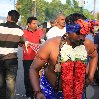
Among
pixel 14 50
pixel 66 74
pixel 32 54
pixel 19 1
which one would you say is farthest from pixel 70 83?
pixel 19 1

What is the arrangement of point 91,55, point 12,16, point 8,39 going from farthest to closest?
point 12,16, point 8,39, point 91,55

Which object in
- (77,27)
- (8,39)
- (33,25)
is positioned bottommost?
(8,39)

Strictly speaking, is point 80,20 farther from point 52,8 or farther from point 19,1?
point 52,8

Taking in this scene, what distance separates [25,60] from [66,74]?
3920mm

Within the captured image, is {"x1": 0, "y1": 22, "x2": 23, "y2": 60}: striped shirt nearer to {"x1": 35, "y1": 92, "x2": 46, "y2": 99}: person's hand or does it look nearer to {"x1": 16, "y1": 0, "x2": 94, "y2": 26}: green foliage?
{"x1": 35, "y1": 92, "x2": 46, "y2": 99}: person's hand

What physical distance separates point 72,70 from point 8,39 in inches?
98.7

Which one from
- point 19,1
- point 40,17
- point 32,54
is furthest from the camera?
point 40,17

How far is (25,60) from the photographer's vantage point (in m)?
7.63

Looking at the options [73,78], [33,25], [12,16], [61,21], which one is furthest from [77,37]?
[33,25]

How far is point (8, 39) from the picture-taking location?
6109 millimetres

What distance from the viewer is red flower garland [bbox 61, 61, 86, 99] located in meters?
3.77

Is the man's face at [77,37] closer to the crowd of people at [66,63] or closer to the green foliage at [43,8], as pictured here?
the crowd of people at [66,63]

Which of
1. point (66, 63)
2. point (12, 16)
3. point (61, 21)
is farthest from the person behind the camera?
point (61, 21)

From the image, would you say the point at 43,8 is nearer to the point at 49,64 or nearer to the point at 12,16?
the point at 12,16
